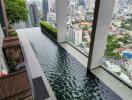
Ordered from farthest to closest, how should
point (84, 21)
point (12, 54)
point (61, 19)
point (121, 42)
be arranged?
1. point (61, 19)
2. point (84, 21)
3. point (12, 54)
4. point (121, 42)

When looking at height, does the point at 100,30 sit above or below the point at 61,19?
below

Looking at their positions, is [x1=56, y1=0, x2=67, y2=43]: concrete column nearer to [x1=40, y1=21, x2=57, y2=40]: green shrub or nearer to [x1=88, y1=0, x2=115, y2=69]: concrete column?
[x1=40, y1=21, x2=57, y2=40]: green shrub

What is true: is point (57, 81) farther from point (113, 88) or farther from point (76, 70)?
point (113, 88)

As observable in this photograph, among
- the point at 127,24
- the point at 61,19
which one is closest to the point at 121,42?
the point at 127,24

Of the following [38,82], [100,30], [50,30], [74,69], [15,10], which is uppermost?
[15,10]

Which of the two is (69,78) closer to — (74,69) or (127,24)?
(74,69)

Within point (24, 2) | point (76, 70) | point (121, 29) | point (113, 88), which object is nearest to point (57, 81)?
point (76, 70)

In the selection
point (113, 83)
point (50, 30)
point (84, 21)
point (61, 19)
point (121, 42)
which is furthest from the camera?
point (50, 30)
